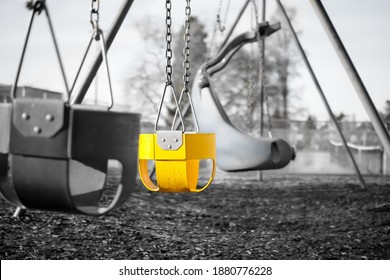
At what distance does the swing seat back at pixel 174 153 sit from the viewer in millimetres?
2270

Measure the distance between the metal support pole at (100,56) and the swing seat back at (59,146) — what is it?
1.98 m

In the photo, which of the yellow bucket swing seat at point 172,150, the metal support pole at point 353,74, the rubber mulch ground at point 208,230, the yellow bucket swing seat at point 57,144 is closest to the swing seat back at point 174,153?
the yellow bucket swing seat at point 172,150

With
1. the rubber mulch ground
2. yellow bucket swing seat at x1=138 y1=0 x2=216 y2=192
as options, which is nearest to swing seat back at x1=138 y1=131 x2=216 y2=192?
yellow bucket swing seat at x1=138 y1=0 x2=216 y2=192

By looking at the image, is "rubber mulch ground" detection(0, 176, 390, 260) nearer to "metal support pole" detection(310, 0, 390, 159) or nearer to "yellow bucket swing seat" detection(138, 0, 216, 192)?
"metal support pole" detection(310, 0, 390, 159)

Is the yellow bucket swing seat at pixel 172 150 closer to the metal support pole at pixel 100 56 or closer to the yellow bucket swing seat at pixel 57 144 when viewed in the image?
the yellow bucket swing seat at pixel 57 144

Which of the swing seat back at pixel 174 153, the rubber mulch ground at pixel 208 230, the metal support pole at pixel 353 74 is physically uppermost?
the metal support pole at pixel 353 74

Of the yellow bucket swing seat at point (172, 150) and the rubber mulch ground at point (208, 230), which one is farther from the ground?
the yellow bucket swing seat at point (172, 150)

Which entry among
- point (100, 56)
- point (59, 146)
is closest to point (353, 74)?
point (100, 56)

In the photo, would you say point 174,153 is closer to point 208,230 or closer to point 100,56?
point 100,56

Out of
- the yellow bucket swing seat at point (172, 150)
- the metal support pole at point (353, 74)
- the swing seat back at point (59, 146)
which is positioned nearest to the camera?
the swing seat back at point (59, 146)

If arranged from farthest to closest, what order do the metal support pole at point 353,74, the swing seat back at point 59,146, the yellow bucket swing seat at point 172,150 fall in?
the metal support pole at point 353,74 → the yellow bucket swing seat at point 172,150 → the swing seat back at point 59,146

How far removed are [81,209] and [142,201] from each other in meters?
3.83

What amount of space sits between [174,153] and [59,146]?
0.79 m
